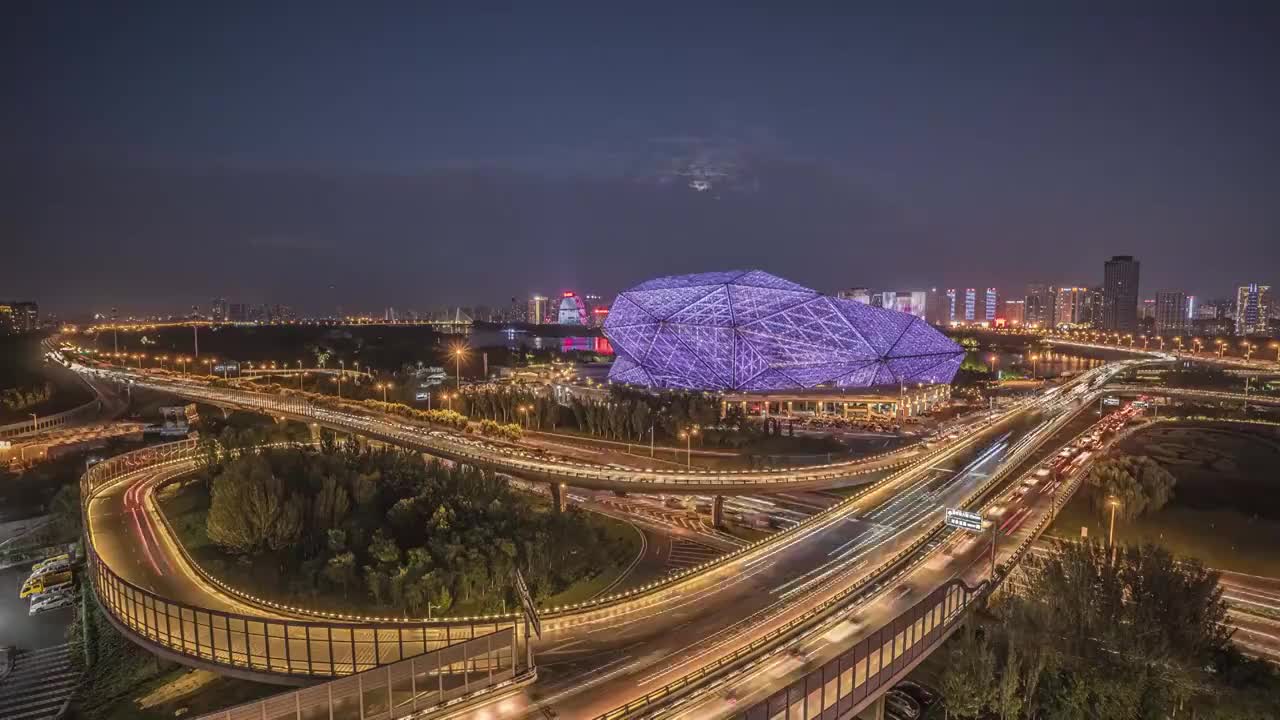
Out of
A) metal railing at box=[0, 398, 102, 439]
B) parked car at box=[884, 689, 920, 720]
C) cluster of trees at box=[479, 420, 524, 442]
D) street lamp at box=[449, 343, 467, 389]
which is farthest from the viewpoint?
street lamp at box=[449, 343, 467, 389]

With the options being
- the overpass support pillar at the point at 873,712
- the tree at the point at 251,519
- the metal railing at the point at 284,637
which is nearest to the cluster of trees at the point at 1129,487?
the overpass support pillar at the point at 873,712

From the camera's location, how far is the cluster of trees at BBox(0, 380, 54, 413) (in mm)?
68875

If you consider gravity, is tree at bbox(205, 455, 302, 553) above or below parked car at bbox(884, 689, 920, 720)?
above

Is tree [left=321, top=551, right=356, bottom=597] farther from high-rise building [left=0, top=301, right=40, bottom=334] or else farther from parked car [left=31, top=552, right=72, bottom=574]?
high-rise building [left=0, top=301, right=40, bottom=334]

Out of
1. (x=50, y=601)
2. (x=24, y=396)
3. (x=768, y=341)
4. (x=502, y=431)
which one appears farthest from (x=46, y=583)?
(x=768, y=341)

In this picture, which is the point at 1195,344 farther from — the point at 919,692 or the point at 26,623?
the point at 26,623

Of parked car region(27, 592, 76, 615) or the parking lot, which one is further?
parked car region(27, 592, 76, 615)

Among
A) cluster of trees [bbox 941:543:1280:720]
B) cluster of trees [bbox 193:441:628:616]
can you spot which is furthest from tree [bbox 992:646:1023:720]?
cluster of trees [bbox 193:441:628:616]

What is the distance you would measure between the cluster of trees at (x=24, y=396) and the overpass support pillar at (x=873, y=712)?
3369 inches

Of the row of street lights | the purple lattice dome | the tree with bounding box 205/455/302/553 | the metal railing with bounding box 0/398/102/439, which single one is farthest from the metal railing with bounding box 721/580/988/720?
the row of street lights

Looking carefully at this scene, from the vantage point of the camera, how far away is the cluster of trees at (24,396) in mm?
68875

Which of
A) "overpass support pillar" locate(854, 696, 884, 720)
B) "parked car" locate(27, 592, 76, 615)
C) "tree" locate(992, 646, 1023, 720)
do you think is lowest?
"parked car" locate(27, 592, 76, 615)

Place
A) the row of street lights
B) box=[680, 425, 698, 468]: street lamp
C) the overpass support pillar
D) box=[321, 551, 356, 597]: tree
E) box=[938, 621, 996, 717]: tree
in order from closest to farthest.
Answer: box=[938, 621, 996, 717]: tree < the overpass support pillar < box=[321, 551, 356, 597]: tree < box=[680, 425, 698, 468]: street lamp < the row of street lights

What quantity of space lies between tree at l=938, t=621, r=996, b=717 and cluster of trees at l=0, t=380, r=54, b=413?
87794 mm
